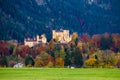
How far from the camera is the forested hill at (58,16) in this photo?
2660 inches

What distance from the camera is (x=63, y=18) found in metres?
78.7

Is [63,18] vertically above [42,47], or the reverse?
[63,18]

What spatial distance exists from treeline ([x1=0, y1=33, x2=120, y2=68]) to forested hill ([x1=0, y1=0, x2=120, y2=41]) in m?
16.0

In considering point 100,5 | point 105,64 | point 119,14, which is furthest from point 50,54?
point 100,5

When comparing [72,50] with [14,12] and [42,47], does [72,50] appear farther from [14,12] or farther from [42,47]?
[14,12]

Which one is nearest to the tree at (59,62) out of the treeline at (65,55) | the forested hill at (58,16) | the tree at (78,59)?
the treeline at (65,55)

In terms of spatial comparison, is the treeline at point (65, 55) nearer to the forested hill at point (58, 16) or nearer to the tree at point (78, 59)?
the tree at point (78, 59)

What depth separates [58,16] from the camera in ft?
265

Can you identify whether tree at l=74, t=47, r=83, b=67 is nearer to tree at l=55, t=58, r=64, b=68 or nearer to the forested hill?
tree at l=55, t=58, r=64, b=68

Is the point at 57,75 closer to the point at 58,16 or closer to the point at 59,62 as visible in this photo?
the point at 59,62

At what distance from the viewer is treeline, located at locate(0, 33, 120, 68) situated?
34259 mm

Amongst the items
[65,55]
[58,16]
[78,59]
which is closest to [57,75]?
→ [78,59]

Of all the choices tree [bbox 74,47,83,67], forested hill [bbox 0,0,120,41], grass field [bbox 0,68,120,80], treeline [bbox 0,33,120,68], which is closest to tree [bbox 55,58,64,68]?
treeline [bbox 0,33,120,68]

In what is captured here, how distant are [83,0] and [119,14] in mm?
14441
